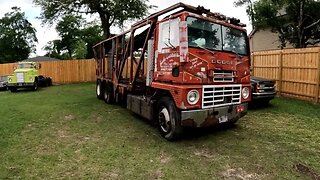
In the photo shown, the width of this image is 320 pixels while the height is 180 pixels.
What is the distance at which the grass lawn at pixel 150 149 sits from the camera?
4742mm

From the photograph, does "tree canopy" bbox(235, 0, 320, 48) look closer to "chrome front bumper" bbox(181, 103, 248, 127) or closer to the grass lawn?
the grass lawn

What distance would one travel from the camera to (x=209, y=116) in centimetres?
Result: 620

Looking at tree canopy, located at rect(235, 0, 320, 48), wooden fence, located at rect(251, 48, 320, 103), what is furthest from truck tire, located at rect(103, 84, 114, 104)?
tree canopy, located at rect(235, 0, 320, 48)

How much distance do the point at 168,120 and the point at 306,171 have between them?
292cm

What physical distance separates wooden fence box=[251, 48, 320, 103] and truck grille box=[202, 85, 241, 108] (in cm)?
559

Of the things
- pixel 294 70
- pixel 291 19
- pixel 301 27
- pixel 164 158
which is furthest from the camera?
pixel 291 19

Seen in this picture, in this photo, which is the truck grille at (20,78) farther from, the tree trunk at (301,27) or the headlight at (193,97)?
the tree trunk at (301,27)

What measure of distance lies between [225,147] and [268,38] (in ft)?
73.5

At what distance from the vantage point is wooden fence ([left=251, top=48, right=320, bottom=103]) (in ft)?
35.6

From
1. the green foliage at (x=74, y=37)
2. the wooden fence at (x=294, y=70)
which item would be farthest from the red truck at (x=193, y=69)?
the green foliage at (x=74, y=37)

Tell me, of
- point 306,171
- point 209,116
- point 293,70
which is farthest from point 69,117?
point 293,70

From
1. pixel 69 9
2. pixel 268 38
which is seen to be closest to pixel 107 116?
pixel 69 9

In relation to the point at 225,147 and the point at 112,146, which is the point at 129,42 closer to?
the point at 112,146

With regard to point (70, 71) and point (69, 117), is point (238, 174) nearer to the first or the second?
point (69, 117)
